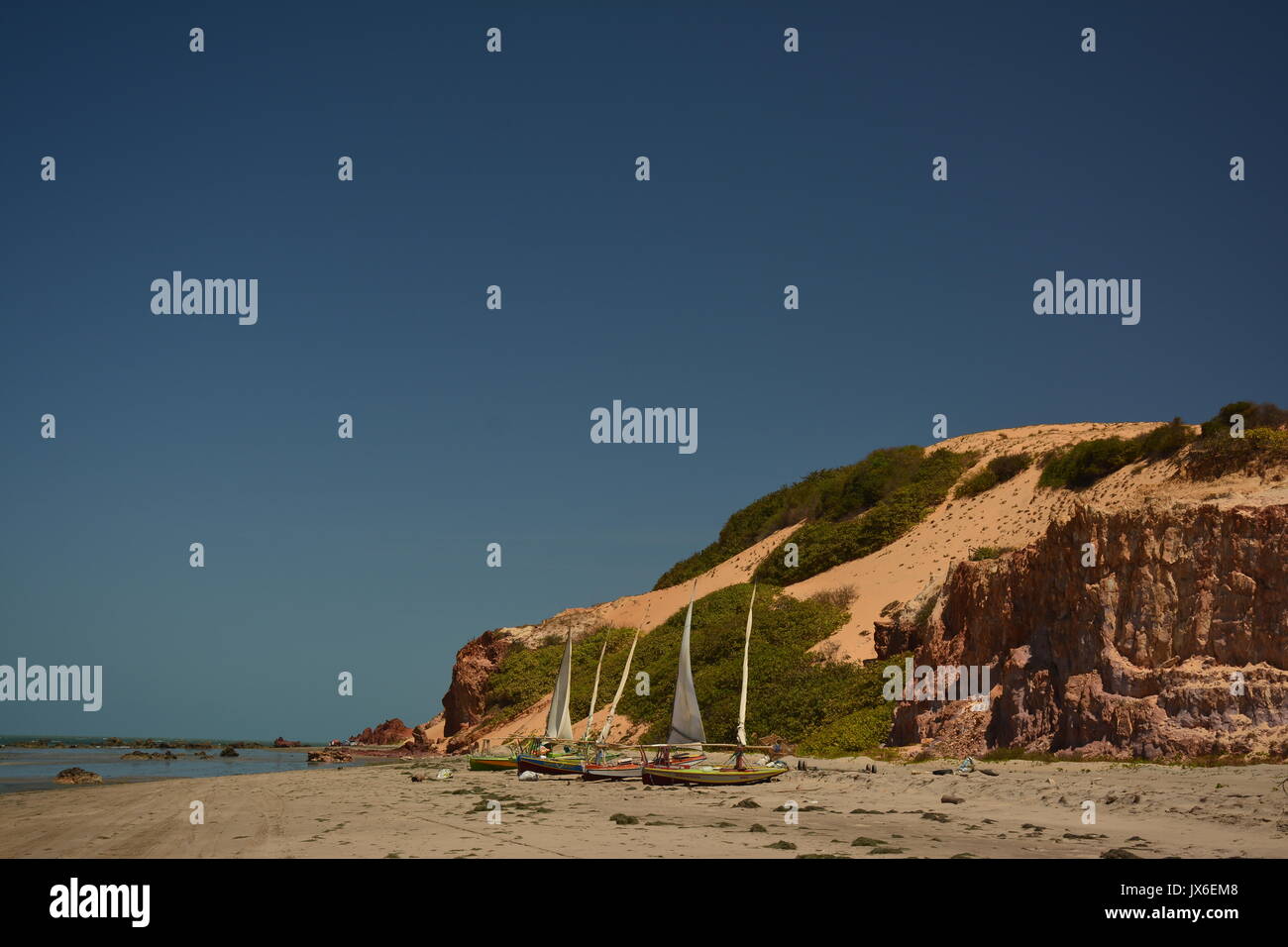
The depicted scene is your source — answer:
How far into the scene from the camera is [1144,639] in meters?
25.0

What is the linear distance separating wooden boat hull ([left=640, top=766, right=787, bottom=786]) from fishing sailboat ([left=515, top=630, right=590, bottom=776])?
5879 mm

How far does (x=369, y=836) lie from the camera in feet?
62.3

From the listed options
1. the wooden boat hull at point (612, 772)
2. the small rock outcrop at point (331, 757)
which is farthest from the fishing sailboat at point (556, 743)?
the small rock outcrop at point (331, 757)

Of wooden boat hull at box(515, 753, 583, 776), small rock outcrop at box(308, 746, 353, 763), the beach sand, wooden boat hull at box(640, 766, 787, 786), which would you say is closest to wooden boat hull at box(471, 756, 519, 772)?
wooden boat hull at box(515, 753, 583, 776)

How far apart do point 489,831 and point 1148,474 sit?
134ft

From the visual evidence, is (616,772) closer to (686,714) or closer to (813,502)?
(686,714)

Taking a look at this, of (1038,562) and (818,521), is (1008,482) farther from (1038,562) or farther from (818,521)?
(1038,562)

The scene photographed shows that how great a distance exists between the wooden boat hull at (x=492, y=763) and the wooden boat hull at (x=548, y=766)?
2.94 metres

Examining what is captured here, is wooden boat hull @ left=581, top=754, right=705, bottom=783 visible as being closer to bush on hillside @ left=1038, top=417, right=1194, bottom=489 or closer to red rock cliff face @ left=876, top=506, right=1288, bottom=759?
red rock cliff face @ left=876, top=506, right=1288, bottom=759

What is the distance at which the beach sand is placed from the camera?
15.9 metres

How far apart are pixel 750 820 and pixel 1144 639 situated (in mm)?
11782

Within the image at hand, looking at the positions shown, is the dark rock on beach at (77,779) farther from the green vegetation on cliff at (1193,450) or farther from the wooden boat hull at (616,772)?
the green vegetation on cliff at (1193,450)

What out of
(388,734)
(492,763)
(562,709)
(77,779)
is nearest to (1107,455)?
(562,709)
